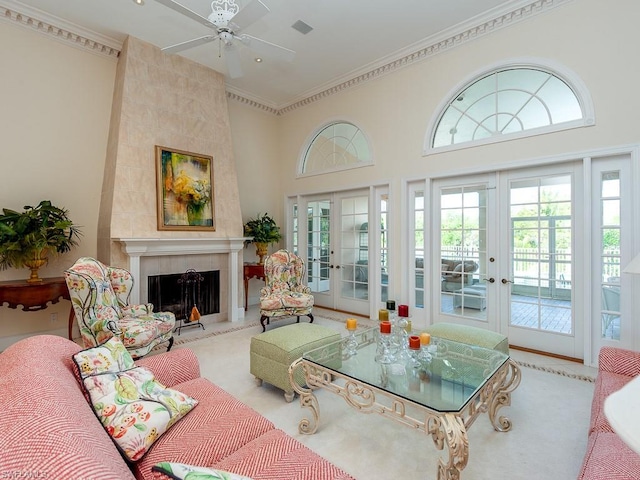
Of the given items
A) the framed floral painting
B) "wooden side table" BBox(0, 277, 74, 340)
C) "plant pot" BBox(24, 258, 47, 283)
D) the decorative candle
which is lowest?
the decorative candle

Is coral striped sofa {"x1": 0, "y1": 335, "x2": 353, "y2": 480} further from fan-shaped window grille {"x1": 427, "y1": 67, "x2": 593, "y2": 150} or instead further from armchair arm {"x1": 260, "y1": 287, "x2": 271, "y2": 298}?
fan-shaped window grille {"x1": 427, "y1": 67, "x2": 593, "y2": 150}

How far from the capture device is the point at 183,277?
15.3 ft

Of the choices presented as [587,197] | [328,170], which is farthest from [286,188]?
[587,197]

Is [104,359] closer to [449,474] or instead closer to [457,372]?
[449,474]

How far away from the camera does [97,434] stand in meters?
0.99

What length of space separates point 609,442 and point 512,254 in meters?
2.78

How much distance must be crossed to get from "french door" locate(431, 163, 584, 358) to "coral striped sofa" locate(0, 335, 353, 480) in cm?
350

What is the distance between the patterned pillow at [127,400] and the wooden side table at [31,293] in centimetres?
271

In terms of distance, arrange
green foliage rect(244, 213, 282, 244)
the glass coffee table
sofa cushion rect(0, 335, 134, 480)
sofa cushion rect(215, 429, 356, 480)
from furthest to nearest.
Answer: green foliage rect(244, 213, 282, 244) < the glass coffee table < sofa cushion rect(215, 429, 356, 480) < sofa cushion rect(0, 335, 134, 480)

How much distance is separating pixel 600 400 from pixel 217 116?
18.5 feet

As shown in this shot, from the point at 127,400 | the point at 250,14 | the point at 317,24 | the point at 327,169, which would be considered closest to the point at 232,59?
the point at 250,14

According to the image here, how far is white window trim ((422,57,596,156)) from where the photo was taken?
333 cm

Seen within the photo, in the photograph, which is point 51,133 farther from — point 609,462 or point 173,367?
point 609,462

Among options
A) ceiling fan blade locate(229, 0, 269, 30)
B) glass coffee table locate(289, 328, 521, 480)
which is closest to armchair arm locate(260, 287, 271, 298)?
glass coffee table locate(289, 328, 521, 480)
